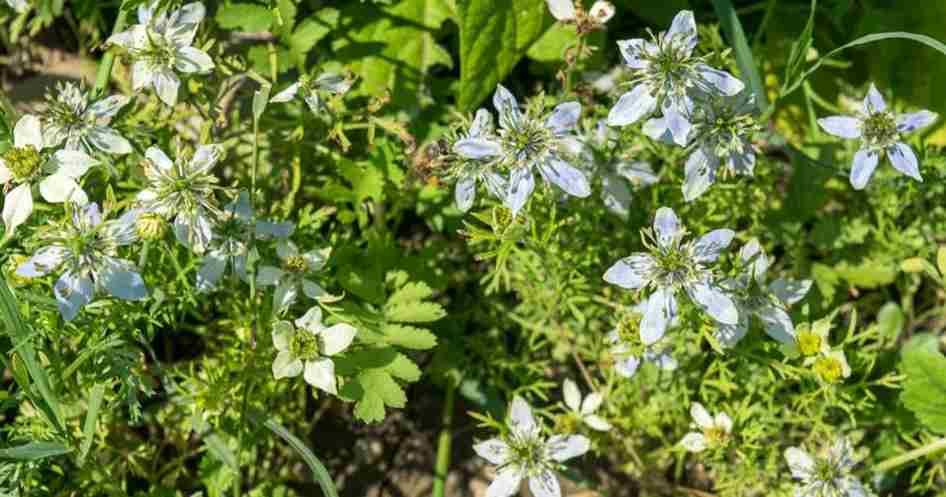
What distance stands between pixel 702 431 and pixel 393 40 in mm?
1315

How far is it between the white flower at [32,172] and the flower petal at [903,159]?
1719 mm

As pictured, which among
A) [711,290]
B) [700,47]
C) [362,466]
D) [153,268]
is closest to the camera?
[711,290]

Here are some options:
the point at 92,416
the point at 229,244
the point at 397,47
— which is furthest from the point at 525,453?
the point at 397,47

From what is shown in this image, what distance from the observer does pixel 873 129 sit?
2332mm

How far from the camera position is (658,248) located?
7.14 ft

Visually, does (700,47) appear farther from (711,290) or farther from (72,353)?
(72,353)

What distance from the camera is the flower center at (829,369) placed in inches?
90.7

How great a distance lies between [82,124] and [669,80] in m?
1.23

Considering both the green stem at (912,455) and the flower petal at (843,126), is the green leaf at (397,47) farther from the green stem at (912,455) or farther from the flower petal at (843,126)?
the green stem at (912,455)

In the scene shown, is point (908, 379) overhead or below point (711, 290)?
below

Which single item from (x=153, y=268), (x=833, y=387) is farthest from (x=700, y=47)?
(x=153, y=268)

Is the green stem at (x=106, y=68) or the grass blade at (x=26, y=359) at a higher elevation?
the green stem at (x=106, y=68)

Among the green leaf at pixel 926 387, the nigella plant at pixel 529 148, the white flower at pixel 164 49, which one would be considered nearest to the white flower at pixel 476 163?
the nigella plant at pixel 529 148

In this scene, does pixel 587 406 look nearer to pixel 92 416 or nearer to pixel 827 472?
pixel 827 472
